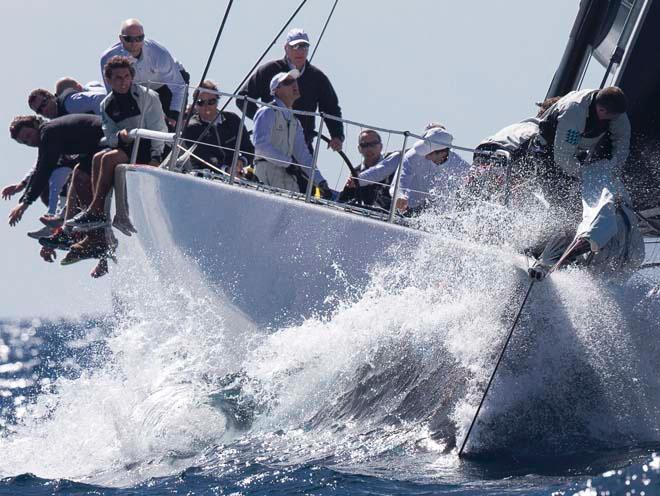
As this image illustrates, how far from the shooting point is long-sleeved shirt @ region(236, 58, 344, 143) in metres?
8.30

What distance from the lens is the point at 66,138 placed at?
8281mm

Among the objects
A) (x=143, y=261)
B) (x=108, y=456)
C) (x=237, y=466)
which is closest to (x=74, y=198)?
(x=143, y=261)

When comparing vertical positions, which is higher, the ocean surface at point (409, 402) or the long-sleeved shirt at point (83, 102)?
the long-sleeved shirt at point (83, 102)

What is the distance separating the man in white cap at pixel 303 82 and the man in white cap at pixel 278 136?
2.28 feet

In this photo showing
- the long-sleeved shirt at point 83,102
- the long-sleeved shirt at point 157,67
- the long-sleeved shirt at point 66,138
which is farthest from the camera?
the long-sleeved shirt at point 83,102

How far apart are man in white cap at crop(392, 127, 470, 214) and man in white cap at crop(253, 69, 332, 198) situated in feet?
2.12

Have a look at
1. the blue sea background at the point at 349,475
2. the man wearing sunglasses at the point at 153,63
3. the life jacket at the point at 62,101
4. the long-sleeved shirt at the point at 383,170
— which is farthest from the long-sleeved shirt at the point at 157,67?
the blue sea background at the point at 349,475

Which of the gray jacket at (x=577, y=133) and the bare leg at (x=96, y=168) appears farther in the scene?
the bare leg at (x=96, y=168)

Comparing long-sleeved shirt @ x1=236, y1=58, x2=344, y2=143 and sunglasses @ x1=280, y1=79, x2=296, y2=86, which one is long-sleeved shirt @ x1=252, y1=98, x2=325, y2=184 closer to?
sunglasses @ x1=280, y1=79, x2=296, y2=86

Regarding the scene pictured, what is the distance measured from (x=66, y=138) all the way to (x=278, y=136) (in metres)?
1.69

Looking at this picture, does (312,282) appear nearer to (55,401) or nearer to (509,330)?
(509,330)

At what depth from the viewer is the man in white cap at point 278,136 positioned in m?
7.33

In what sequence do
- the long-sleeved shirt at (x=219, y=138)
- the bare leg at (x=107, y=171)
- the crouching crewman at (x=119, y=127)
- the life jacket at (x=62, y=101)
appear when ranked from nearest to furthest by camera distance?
the crouching crewman at (x=119, y=127)
the bare leg at (x=107, y=171)
the long-sleeved shirt at (x=219, y=138)
the life jacket at (x=62, y=101)

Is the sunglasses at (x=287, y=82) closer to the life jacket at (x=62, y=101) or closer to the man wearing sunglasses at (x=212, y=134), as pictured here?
the man wearing sunglasses at (x=212, y=134)
